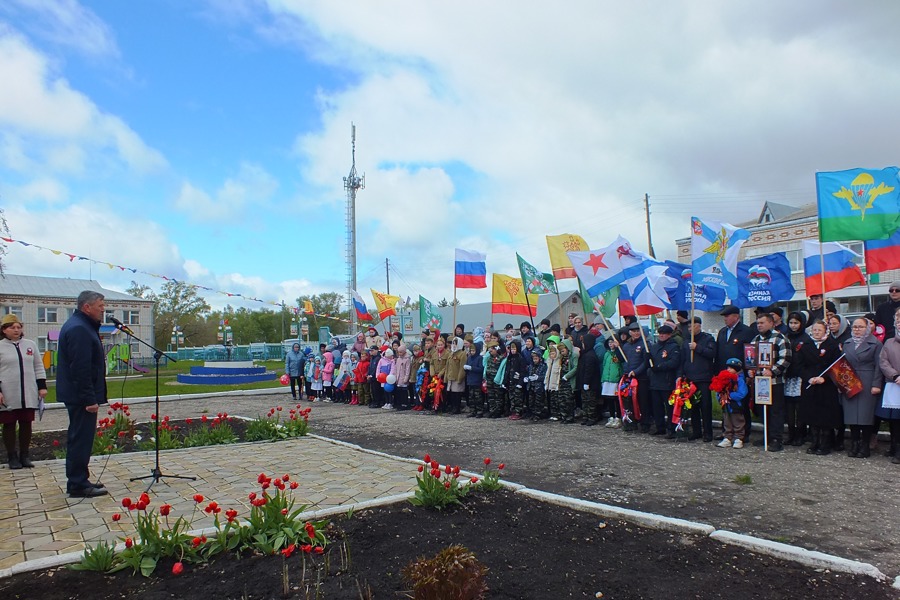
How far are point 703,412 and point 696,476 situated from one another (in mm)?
2538

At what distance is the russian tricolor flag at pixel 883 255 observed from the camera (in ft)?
33.0

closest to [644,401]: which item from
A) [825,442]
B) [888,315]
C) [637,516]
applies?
[825,442]

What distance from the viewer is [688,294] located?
13.5m

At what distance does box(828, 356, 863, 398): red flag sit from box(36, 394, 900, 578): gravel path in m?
0.91


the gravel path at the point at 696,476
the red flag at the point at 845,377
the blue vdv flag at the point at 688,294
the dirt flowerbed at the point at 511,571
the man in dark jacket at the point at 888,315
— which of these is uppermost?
the blue vdv flag at the point at 688,294

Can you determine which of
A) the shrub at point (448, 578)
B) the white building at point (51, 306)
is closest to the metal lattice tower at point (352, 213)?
the white building at point (51, 306)

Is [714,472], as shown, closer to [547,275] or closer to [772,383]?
[772,383]

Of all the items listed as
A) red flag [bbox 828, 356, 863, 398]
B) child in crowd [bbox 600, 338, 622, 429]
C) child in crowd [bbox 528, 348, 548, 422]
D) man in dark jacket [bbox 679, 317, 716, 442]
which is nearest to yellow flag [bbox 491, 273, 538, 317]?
child in crowd [bbox 528, 348, 548, 422]

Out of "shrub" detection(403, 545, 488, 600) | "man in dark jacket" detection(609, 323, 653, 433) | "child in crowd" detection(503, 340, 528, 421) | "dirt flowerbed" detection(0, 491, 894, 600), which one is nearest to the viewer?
"shrub" detection(403, 545, 488, 600)

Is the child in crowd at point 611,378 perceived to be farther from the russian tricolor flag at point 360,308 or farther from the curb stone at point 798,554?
the russian tricolor flag at point 360,308

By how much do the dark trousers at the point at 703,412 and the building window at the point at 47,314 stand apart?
67261 mm

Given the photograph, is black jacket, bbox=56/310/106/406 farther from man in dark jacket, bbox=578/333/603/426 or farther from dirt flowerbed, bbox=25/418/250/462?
man in dark jacket, bbox=578/333/603/426

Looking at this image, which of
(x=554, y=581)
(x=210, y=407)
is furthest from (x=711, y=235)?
(x=210, y=407)

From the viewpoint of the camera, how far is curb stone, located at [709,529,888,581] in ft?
12.3
